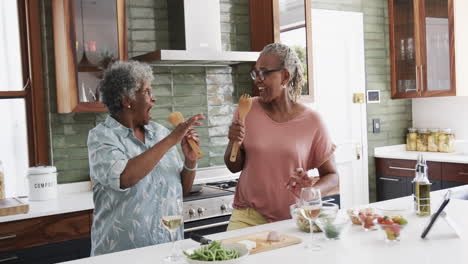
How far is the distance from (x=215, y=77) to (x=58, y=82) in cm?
128

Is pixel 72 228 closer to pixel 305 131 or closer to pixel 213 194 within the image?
pixel 213 194

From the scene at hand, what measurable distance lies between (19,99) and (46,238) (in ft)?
3.66

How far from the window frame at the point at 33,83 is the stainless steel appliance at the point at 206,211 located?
1045mm

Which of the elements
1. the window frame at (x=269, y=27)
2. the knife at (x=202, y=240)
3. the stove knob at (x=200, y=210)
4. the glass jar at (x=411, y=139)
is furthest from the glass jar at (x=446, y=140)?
the knife at (x=202, y=240)

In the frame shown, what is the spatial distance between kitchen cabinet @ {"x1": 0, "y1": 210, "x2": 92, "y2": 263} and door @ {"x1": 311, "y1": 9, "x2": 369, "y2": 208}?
254 centimetres

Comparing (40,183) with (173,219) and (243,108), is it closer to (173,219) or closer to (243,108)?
(243,108)

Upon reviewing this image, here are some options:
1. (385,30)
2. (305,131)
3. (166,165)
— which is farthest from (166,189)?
(385,30)

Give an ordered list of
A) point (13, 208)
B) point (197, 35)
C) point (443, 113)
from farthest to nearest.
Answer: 1. point (443, 113)
2. point (197, 35)
3. point (13, 208)

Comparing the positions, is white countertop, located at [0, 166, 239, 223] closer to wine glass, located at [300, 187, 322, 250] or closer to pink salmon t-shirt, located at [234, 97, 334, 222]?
pink salmon t-shirt, located at [234, 97, 334, 222]

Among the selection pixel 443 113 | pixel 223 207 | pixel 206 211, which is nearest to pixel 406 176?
pixel 443 113

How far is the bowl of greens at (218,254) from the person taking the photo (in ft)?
5.19

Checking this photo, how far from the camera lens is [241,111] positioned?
97.0 inches

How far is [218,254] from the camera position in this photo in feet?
5.29

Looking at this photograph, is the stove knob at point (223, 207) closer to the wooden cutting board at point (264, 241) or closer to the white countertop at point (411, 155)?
the wooden cutting board at point (264, 241)
